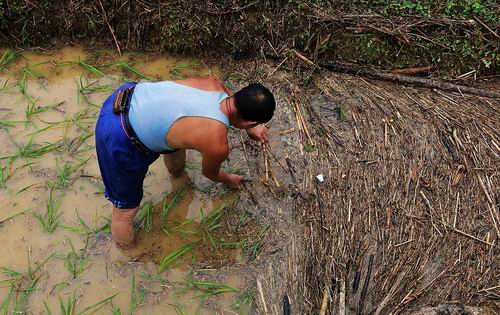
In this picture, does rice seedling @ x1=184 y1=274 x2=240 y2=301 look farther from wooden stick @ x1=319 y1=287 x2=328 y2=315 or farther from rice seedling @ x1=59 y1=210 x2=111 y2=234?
rice seedling @ x1=59 y1=210 x2=111 y2=234

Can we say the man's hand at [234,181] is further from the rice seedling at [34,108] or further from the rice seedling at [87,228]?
the rice seedling at [34,108]

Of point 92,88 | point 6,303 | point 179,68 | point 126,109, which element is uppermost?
point 126,109

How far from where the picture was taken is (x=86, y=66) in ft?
13.9

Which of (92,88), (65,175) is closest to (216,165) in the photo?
(65,175)

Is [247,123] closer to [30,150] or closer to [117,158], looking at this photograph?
[117,158]

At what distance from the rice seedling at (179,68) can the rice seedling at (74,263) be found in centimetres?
171

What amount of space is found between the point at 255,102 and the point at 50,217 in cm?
186

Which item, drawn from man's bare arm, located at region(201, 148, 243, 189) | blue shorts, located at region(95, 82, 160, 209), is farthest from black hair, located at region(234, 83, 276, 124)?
blue shorts, located at region(95, 82, 160, 209)

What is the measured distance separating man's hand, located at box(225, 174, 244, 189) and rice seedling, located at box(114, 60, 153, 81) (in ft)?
4.41

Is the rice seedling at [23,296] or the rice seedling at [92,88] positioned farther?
the rice seedling at [92,88]

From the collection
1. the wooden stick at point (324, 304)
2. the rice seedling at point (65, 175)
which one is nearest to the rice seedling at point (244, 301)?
the wooden stick at point (324, 304)

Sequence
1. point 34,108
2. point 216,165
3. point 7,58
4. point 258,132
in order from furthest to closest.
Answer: point 7,58 → point 34,108 → point 258,132 → point 216,165

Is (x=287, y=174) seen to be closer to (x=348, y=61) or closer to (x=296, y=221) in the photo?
(x=296, y=221)

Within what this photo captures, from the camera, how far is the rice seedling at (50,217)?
3.42 meters
